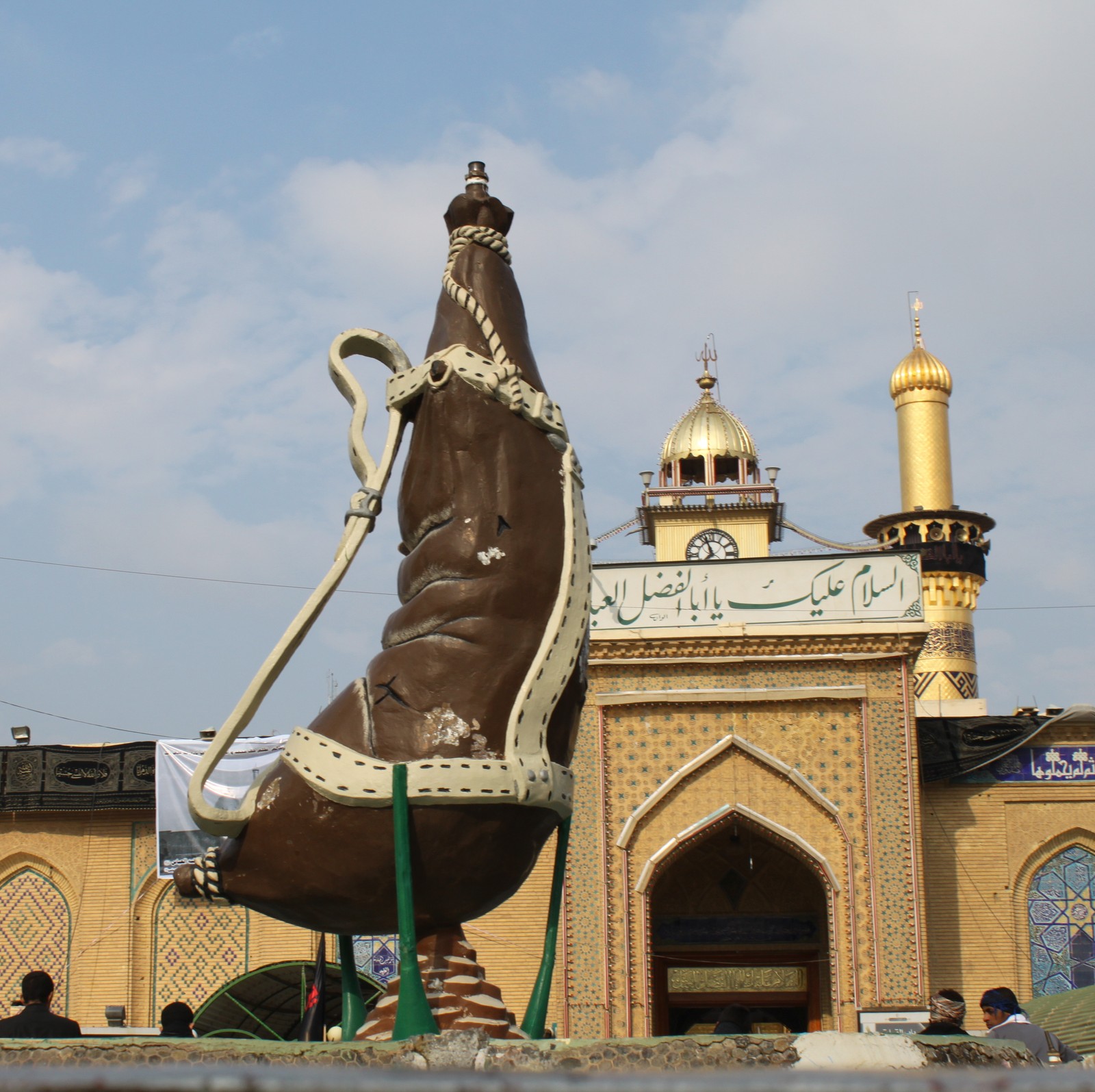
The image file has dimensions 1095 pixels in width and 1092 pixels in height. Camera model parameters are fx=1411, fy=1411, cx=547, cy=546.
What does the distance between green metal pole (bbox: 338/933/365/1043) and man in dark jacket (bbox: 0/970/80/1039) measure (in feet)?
2.43

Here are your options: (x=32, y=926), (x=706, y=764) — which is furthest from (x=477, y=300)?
(x=32, y=926)

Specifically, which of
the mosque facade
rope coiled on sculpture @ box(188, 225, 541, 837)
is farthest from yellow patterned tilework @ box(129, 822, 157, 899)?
rope coiled on sculpture @ box(188, 225, 541, 837)

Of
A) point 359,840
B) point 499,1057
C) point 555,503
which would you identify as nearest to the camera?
point 499,1057

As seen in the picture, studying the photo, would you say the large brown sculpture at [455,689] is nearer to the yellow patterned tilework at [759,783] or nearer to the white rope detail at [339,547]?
the white rope detail at [339,547]

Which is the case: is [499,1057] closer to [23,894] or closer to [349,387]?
[349,387]

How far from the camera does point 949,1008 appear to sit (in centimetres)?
445

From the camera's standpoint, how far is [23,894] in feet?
51.4

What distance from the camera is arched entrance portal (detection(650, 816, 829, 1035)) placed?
49.4 ft

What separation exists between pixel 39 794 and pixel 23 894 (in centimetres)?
118

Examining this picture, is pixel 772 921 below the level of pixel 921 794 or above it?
below

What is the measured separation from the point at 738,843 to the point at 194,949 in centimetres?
599

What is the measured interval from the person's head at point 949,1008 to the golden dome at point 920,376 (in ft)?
71.3

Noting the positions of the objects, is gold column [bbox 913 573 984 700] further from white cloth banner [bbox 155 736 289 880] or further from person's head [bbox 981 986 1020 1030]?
person's head [bbox 981 986 1020 1030]

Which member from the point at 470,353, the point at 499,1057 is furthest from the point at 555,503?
the point at 499,1057
